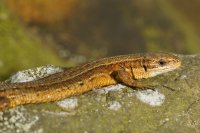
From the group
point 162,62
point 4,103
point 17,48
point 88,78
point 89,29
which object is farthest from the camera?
point 89,29

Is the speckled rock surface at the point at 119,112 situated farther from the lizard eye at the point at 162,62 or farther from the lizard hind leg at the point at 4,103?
the lizard eye at the point at 162,62

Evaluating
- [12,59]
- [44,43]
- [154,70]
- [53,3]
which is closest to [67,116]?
[154,70]

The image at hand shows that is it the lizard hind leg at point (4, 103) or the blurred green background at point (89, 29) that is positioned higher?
the blurred green background at point (89, 29)

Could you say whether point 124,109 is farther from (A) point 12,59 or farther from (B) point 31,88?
(A) point 12,59

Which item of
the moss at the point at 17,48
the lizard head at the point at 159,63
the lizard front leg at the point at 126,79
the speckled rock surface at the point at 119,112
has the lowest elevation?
the speckled rock surface at the point at 119,112

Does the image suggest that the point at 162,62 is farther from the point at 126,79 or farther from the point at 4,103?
the point at 4,103

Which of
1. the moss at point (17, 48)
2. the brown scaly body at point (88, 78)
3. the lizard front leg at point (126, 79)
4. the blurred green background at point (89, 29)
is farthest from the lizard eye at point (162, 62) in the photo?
the blurred green background at point (89, 29)

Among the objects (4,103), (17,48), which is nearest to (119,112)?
(4,103)

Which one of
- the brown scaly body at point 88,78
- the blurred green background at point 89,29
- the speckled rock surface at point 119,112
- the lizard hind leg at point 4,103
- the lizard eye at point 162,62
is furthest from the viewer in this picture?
the blurred green background at point 89,29
